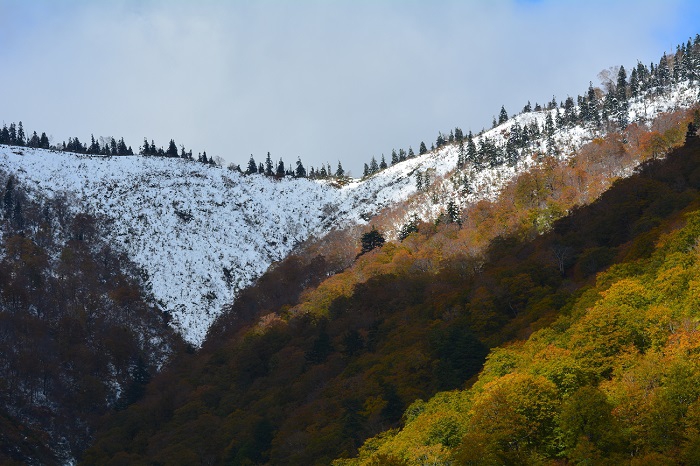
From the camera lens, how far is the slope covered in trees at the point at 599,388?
3762cm

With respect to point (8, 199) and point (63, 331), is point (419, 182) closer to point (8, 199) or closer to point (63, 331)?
point (63, 331)

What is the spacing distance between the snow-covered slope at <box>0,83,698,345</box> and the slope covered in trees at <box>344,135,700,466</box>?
7832 cm

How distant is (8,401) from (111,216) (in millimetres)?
66347

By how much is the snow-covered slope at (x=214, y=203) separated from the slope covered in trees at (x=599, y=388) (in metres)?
78.3

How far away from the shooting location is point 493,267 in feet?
309

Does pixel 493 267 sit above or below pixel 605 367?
above

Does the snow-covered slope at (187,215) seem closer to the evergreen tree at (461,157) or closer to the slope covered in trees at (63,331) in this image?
the slope covered in trees at (63,331)

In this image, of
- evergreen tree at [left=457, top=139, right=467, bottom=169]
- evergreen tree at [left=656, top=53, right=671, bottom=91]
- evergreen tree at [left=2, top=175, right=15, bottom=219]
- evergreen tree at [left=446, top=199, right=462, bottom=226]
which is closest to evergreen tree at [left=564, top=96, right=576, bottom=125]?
evergreen tree at [left=656, top=53, right=671, bottom=91]

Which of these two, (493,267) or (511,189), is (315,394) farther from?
(511,189)

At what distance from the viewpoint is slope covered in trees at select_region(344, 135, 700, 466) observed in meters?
37.6

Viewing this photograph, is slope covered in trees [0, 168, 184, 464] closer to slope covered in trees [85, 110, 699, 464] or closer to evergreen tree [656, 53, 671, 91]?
slope covered in trees [85, 110, 699, 464]

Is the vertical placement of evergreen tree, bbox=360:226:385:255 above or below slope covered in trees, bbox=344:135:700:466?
above

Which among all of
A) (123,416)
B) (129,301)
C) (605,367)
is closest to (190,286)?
(129,301)

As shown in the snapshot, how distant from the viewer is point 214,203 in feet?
577
